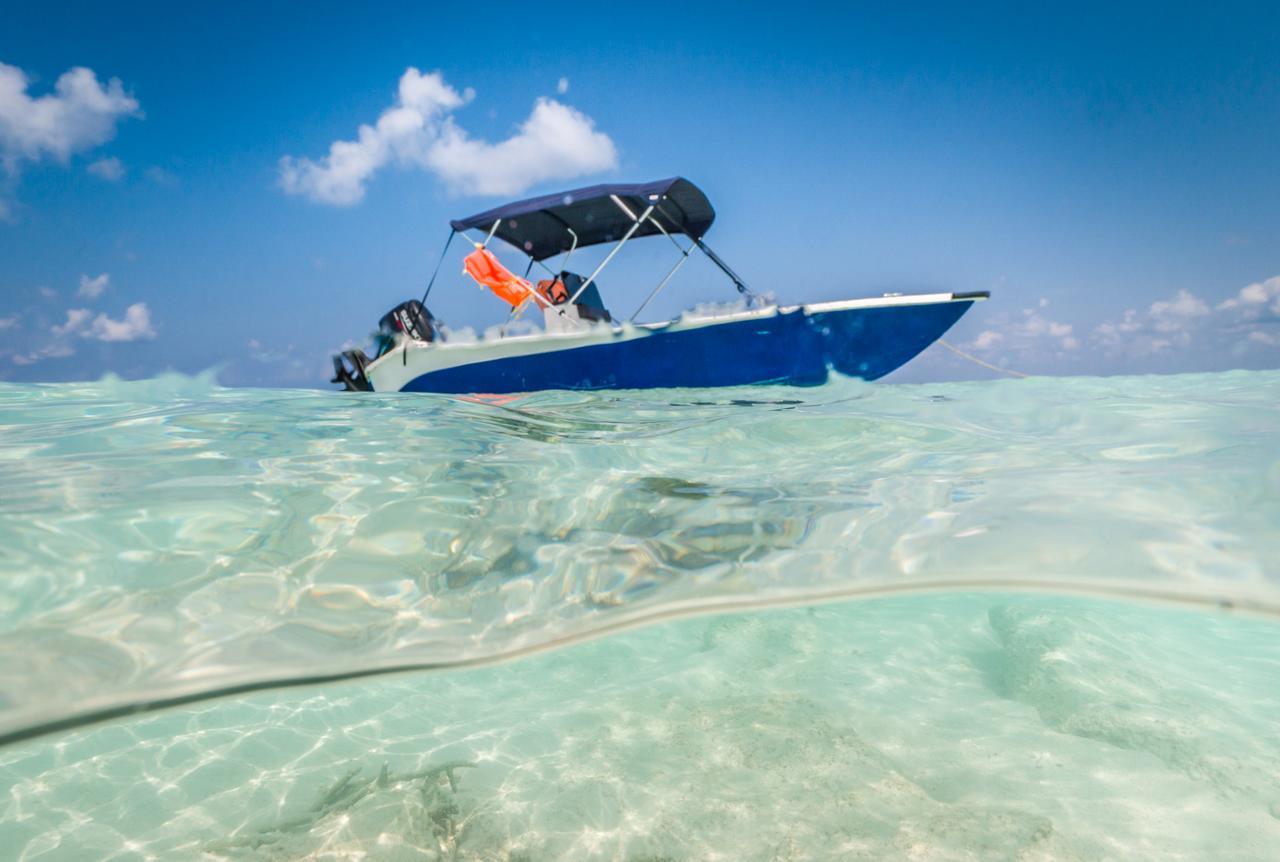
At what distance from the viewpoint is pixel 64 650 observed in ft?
7.87

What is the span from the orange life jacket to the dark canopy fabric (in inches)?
→ 29.5

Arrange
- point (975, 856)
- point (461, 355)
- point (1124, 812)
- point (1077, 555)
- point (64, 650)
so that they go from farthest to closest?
1. point (461, 355)
2. point (1077, 555)
3. point (64, 650)
4. point (1124, 812)
5. point (975, 856)

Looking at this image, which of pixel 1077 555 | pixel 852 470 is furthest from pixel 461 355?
pixel 1077 555

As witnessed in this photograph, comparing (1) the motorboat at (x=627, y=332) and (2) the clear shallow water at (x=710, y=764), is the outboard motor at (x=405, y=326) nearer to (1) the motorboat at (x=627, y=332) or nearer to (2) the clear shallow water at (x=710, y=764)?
(1) the motorboat at (x=627, y=332)

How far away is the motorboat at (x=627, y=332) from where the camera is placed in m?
10.0

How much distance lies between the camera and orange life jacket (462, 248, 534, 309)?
36.9ft

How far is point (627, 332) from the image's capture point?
10.4 metres

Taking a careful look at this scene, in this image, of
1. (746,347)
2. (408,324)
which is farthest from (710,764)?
(408,324)

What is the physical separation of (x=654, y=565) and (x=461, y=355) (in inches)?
366

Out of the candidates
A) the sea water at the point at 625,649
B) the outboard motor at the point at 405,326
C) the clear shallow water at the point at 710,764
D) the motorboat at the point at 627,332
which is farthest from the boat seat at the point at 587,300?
the clear shallow water at the point at 710,764

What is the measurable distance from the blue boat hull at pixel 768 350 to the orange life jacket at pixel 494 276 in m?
1.35

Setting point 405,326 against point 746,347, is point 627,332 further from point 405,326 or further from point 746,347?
point 405,326

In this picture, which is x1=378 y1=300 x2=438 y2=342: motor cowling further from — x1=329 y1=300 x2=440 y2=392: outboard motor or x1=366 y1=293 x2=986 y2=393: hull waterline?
x1=366 y1=293 x2=986 y2=393: hull waterline

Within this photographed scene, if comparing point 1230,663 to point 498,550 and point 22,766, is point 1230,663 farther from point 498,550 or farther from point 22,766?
point 22,766
